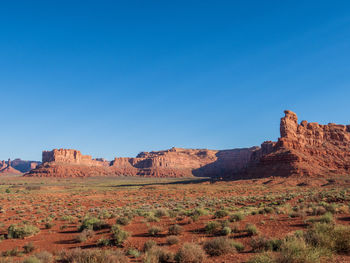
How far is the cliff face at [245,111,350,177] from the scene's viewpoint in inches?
2732

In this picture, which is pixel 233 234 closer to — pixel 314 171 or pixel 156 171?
pixel 314 171

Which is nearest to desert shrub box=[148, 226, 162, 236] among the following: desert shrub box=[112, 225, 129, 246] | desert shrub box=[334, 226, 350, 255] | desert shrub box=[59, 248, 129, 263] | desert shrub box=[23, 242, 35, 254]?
desert shrub box=[112, 225, 129, 246]

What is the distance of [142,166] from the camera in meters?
189

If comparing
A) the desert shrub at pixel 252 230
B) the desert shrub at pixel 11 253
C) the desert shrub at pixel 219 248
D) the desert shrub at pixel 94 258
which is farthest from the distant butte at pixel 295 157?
the desert shrub at pixel 11 253

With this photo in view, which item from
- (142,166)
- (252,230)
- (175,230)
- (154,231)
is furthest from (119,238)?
(142,166)

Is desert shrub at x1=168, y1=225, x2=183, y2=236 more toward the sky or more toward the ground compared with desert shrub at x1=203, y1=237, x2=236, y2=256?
more toward the ground

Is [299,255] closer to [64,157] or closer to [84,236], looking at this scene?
[84,236]

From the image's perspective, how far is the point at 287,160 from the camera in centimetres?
7194

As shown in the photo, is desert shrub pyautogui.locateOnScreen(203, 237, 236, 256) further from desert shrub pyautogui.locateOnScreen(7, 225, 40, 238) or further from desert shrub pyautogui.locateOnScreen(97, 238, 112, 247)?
desert shrub pyautogui.locateOnScreen(7, 225, 40, 238)

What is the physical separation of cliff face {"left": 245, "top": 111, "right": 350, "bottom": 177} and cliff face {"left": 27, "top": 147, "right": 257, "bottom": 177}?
53.5 meters

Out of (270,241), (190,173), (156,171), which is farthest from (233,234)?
(190,173)

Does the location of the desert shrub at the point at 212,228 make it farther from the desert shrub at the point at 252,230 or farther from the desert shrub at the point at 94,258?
the desert shrub at the point at 94,258

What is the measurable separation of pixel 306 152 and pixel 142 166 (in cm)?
13212

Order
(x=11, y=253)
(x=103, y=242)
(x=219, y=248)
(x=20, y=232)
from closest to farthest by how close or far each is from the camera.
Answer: (x=219, y=248), (x=11, y=253), (x=103, y=242), (x=20, y=232)
